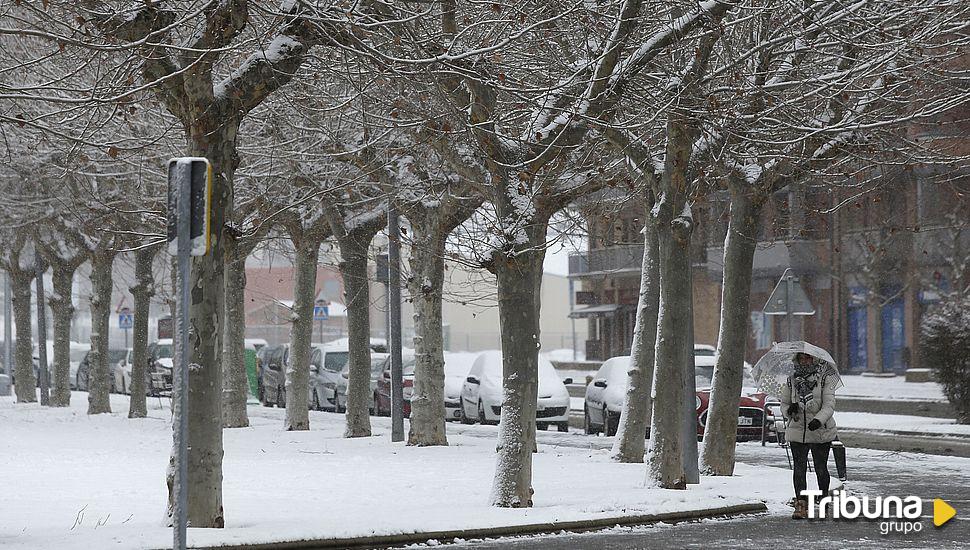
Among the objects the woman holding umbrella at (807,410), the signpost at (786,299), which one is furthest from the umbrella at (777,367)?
the signpost at (786,299)

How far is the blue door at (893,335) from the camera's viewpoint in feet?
165

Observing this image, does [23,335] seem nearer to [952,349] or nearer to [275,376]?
[275,376]

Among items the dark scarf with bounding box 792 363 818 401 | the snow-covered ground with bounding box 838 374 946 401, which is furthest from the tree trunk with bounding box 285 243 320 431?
the snow-covered ground with bounding box 838 374 946 401

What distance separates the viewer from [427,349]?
877 inches

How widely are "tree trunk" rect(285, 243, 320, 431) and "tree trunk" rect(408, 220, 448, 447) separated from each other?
449 cm

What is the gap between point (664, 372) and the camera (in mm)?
15570

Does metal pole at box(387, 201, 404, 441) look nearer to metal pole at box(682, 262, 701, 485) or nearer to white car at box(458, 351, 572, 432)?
white car at box(458, 351, 572, 432)

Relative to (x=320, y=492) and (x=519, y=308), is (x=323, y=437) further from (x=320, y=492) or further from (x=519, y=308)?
(x=519, y=308)

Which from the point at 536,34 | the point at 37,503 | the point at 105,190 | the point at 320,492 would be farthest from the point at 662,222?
the point at 105,190

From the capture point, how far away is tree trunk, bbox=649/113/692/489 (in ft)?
50.7

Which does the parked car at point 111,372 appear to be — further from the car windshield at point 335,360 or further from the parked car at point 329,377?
the car windshield at point 335,360

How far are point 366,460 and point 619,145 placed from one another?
23.1 ft

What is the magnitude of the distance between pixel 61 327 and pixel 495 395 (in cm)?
1298

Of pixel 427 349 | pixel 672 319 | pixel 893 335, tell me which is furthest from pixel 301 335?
pixel 893 335
